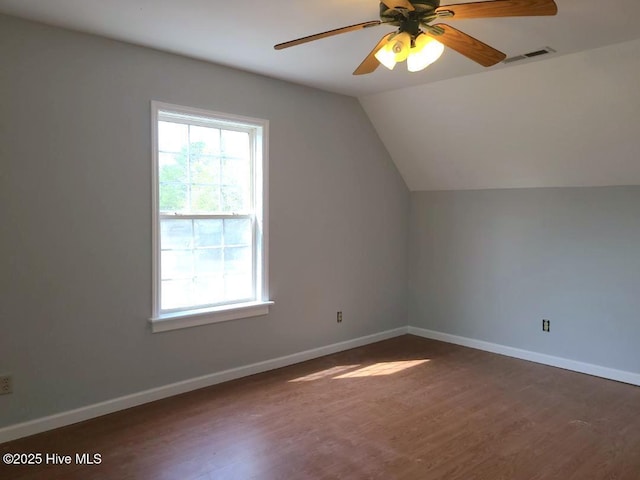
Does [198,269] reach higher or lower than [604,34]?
lower

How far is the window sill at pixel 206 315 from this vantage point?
3420 mm

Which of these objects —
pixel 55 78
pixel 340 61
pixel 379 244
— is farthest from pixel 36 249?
pixel 379 244

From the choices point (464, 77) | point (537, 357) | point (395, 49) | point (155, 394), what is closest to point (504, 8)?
point (395, 49)

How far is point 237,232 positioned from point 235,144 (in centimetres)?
70

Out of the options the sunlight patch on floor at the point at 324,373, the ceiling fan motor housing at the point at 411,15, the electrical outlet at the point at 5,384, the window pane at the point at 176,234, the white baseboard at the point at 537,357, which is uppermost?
the ceiling fan motor housing at the point at 411,15

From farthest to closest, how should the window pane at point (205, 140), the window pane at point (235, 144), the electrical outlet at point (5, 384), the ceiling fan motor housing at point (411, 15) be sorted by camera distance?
the window pane at point (235, 144), the window pane at point (205, 140), the electrical outlet at point (5, 384), the ceiling fan motor housing at point (411, 15)

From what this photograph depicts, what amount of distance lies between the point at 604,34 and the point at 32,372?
395 centimetres

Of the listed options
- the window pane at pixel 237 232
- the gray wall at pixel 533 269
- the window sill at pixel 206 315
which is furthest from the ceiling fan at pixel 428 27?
the gray wall at pixel 533 269

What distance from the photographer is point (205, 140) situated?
367 centimetres

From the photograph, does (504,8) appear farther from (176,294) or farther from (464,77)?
(176,294)

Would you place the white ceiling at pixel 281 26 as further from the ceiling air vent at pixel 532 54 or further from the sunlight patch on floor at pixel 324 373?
the sunlight patch on floor at pixel 324 373

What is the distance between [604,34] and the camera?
2.87 meters

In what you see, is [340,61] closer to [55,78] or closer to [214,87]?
[214,87]

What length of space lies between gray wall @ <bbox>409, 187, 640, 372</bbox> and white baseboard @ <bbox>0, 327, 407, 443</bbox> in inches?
43.4
